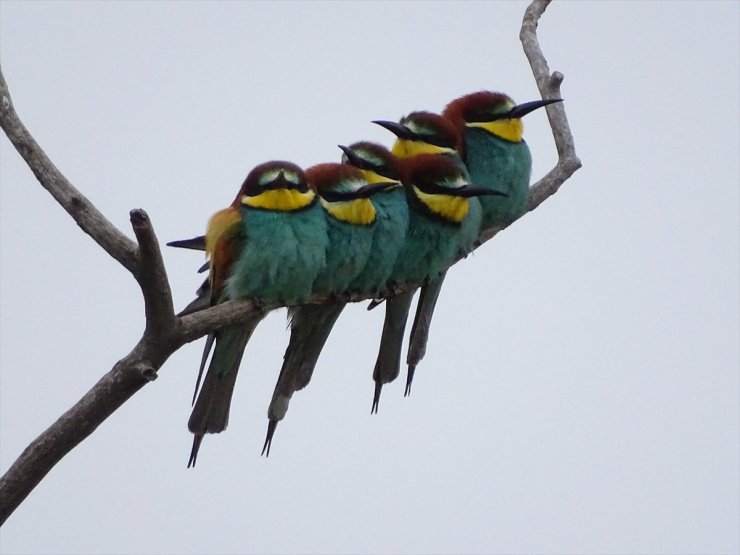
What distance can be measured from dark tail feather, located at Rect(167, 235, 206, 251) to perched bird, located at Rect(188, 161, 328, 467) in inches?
5.6

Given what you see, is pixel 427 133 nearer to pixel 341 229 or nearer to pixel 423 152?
pixel 423 152

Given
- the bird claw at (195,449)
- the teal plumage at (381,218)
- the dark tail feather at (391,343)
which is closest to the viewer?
the bird claw at (195,449)

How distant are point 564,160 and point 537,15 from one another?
0.77 meters

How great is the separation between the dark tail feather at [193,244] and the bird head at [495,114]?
1.21 meters

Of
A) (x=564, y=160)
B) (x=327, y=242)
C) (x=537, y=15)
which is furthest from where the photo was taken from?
(x=537, y=15)

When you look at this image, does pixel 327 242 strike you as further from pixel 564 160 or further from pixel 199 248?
pixel 564 160

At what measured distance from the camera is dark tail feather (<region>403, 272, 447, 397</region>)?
4891 mm

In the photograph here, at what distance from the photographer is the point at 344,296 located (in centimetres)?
451

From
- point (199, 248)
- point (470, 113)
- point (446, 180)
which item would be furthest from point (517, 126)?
point (199, 248)

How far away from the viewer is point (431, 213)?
180 inches

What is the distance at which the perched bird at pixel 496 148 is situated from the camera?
4965 millimetres

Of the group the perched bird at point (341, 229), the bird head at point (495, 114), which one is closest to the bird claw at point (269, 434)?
the perched bird at point (341, 229)

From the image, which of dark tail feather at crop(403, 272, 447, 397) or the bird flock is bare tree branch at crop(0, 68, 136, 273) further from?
dark tail feather at crop(403, 272, 447, 397)

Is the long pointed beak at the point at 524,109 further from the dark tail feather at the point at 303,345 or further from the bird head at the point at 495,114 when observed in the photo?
the dark tail feather at the point at 303,345
